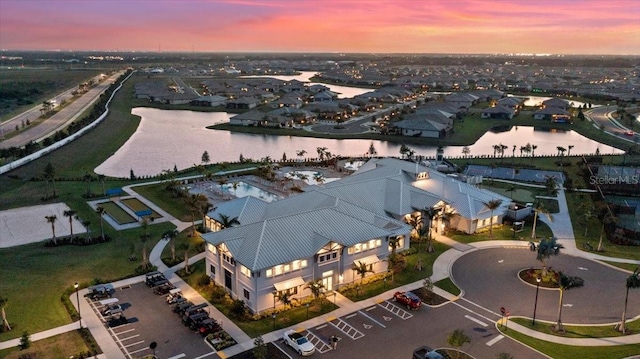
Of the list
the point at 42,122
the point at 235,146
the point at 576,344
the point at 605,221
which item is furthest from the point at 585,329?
the point at 42,122

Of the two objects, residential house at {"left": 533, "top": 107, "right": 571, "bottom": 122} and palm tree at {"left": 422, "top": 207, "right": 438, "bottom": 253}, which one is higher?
residential house at {"left": 533, "top": 107, "right": 571, "bottom": 122}

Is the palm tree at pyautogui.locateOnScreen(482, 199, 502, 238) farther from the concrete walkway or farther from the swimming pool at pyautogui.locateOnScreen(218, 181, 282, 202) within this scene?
the swimming pool at pyautogui.locateOnScreen(218, 181, 282, 202)

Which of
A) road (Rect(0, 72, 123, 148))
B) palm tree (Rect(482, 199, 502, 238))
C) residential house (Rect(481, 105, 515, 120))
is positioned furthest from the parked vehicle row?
residential house (Rect(481, 105, 515, 120))

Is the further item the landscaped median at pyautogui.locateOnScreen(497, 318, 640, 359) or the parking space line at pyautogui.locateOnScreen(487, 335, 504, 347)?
the parking space line at pyautogui.locateOnScreen(487, 335, 504, 347)

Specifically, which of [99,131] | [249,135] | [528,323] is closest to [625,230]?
[528,323]

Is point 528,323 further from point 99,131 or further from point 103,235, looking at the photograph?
point 99,131

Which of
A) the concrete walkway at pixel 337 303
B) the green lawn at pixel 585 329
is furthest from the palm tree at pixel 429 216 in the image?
the green lawn at pixel 585 329

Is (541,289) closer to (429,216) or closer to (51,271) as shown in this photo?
(429,216)
